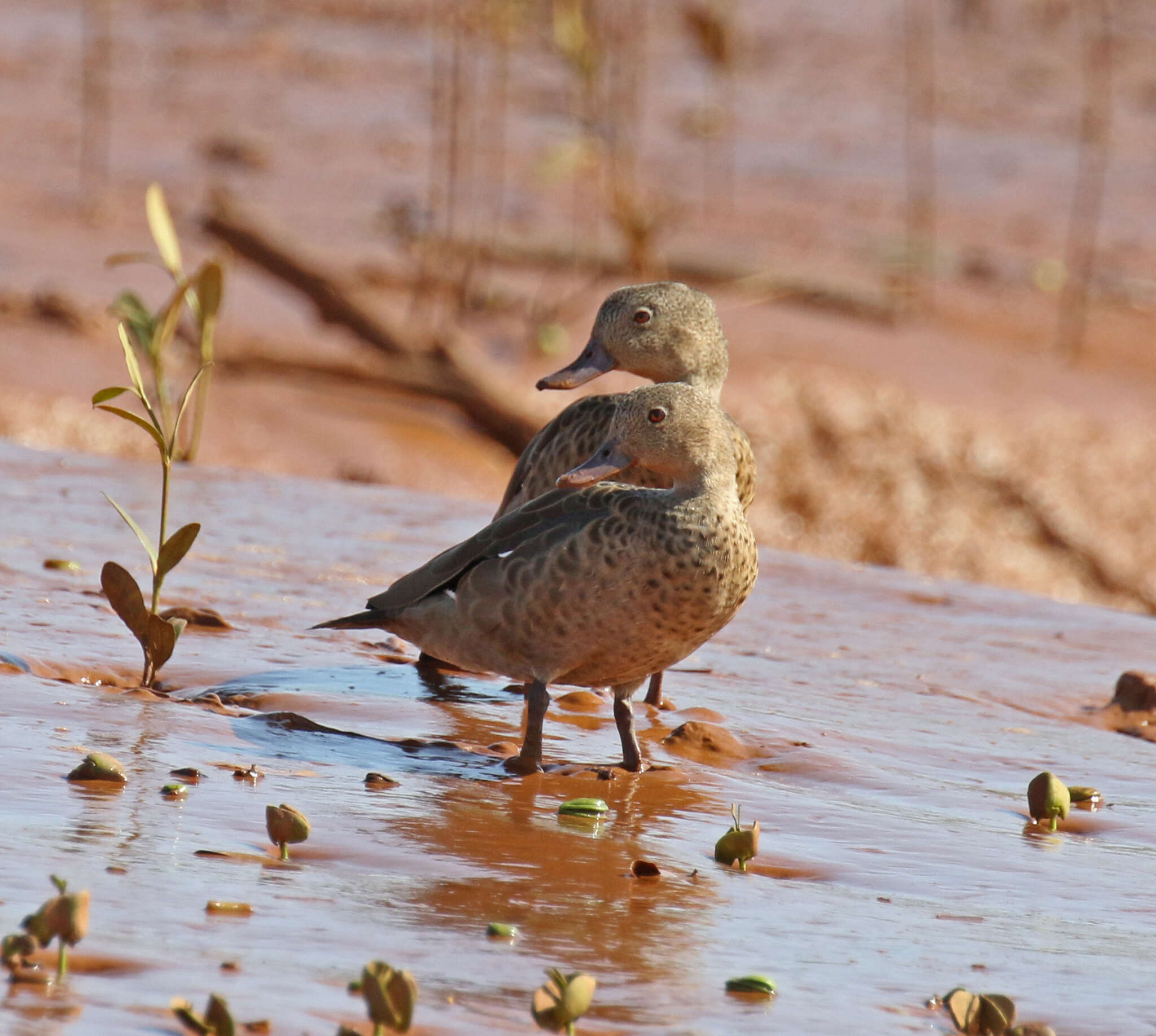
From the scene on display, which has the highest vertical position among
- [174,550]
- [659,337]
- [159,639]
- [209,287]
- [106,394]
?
[209,287]

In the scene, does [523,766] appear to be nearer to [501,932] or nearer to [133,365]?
[501,932]

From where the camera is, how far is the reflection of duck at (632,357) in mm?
5129

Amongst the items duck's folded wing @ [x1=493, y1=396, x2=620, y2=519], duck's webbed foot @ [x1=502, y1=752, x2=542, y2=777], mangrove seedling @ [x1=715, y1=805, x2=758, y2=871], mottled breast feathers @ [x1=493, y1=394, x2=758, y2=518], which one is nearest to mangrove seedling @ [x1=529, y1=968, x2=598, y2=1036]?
mangrove seedling @ [x1=715, y1=805, x2=758, y2=871]

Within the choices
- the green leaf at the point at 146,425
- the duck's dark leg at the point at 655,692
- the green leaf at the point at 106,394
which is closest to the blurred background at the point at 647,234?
the duck's dark leg at the point at 655,692

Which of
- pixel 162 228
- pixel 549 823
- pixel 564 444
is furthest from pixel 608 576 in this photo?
pixel 162 228

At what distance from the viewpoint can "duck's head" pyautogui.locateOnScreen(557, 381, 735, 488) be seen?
160 inches

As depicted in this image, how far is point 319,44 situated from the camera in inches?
1067

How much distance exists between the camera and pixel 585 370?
5512mm

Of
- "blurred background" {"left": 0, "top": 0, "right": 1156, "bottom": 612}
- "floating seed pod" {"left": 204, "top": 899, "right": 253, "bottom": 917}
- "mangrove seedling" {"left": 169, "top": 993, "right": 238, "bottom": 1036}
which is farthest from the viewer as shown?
"blurred background" {"left": 0, "top": 0, "right": 1156, "bottom": 612}

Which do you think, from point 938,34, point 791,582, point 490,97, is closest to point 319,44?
point 490,97

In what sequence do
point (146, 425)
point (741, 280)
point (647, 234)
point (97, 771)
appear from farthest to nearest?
point (741, 280), point (647, 234), point (146, 425), point (97, 771)

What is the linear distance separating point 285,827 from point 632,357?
2690 mm

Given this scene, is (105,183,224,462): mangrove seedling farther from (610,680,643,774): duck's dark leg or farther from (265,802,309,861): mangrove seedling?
(265,802,309,861): mangrove seedling

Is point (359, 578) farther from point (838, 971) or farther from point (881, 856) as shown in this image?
point (838, 971)
